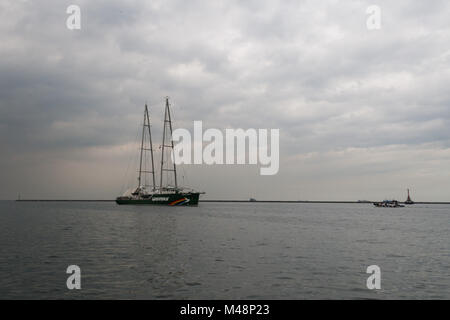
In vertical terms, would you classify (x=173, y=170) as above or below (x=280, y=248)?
above

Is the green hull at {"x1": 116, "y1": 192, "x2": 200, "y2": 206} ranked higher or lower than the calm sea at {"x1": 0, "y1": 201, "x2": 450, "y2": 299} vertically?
Answer: lower

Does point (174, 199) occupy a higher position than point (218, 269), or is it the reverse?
point (218, 269)

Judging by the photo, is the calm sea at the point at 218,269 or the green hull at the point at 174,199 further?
the green hull at the point at 174,199

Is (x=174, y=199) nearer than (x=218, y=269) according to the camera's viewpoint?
No

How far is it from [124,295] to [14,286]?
21.1 feet

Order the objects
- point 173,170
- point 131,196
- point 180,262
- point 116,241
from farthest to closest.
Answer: point 131,196
point 173,170
point 116,241
point 180,262

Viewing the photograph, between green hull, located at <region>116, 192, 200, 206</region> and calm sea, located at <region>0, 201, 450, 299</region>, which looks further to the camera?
green hull, located at <region>116, 192, 200, 206</region>

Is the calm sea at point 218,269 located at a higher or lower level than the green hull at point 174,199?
higher

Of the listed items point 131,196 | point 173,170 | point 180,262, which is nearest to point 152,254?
point 180,262

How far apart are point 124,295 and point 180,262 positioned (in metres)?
8.51
